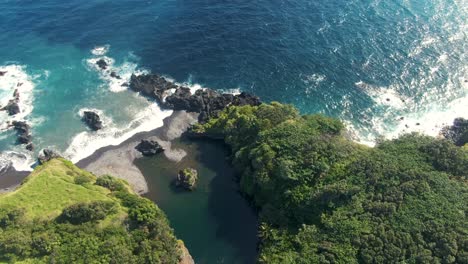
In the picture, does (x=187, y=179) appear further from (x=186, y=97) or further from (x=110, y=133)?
(x=186, y=97)

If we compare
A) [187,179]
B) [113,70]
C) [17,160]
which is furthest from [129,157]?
[113,70]

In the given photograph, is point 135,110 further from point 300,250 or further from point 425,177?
point 425,177

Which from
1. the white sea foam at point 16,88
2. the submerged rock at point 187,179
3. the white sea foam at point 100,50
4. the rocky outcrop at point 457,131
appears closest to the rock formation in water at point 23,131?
the white sea foam at point 16,88

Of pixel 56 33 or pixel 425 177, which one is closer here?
pixel 425 177

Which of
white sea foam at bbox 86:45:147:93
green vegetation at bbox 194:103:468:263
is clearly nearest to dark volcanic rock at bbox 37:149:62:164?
white sea foam at bbox 86:45:147:93

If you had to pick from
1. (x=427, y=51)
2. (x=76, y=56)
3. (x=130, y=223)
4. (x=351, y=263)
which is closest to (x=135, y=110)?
(x=76, y=56)
